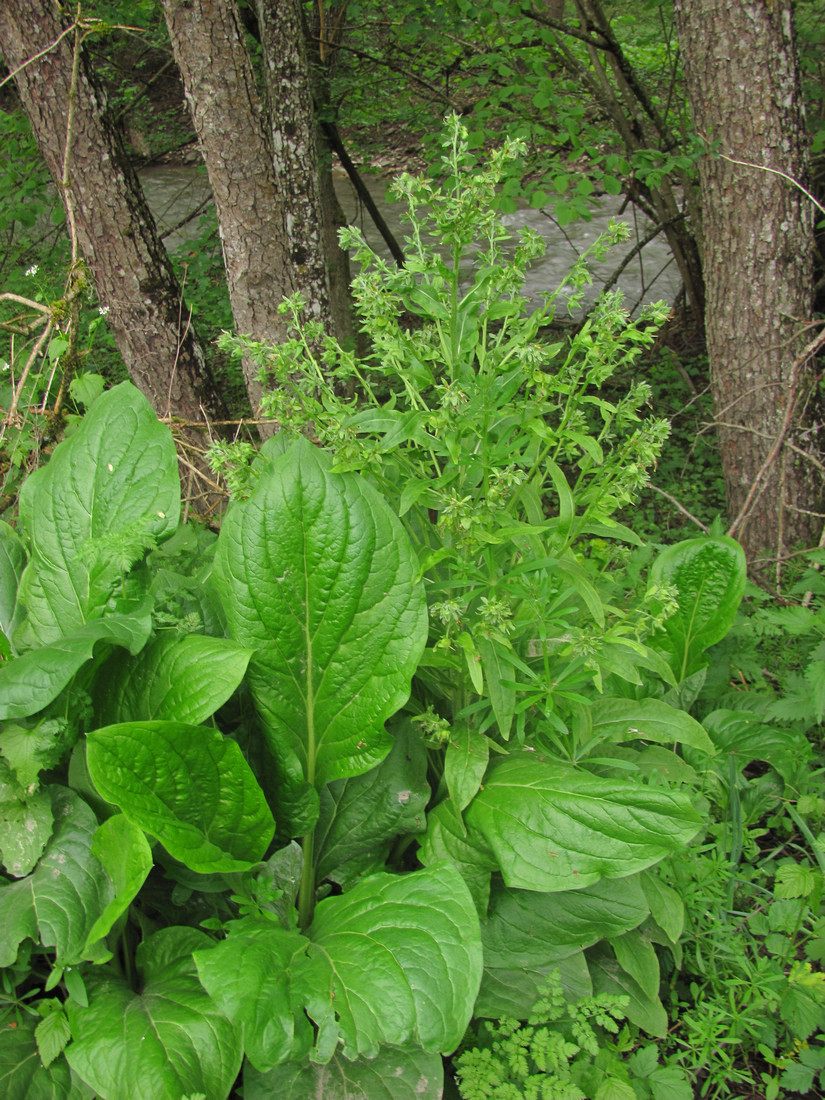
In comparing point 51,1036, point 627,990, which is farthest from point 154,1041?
point 627,990

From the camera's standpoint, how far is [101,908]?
1.61 metres

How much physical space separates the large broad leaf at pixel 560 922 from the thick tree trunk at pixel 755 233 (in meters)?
1.94

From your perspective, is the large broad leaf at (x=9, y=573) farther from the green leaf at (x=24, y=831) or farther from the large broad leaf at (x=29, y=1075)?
the large broad leaf at (x=29, y=1075)

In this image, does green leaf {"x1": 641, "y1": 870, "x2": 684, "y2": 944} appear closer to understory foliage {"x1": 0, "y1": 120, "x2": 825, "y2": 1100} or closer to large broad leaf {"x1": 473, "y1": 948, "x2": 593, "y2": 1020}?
understory foliage {"x1": 0, "y1": 120, "x2": 825, "y2": 1100}

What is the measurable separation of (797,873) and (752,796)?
1.46 feet

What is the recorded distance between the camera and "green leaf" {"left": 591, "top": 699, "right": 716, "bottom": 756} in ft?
6.37

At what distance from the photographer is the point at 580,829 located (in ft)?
5.36

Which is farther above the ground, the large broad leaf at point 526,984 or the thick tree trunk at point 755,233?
the thick tree trunk at point 755,233

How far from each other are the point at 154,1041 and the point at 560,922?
87cm

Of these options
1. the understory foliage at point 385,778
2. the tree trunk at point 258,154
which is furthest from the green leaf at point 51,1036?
the tree trunk at point 258,154

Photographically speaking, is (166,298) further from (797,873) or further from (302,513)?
(797,873)

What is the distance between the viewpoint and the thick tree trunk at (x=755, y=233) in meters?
3.32

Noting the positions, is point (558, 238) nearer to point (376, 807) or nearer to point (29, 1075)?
point (376, 807)

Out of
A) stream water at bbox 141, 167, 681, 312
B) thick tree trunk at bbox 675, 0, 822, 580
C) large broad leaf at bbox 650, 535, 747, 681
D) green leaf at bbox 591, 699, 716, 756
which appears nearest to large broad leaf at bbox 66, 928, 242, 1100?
green leaf at bbox 591, 699, 716, 756
